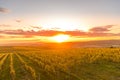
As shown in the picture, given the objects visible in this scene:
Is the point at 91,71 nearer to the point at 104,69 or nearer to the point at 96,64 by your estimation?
the point at 104,69

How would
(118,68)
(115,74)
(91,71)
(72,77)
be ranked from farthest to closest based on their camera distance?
(118,68)
(91,71)
(115,74)
(72,77)

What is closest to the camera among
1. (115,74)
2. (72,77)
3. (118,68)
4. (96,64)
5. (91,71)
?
(72,77)

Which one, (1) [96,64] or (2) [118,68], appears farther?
(1) [96,64]

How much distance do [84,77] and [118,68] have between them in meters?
7.68

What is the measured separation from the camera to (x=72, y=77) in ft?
83.1

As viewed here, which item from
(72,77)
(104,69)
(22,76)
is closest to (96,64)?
(104,69)

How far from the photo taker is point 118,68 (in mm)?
30969

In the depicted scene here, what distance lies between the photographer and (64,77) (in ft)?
83.7

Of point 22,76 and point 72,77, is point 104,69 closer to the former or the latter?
point 72,77

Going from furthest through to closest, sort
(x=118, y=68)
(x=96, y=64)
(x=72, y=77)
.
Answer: (x=96, y=64), (x=118, y=68), (x=72, y=77)

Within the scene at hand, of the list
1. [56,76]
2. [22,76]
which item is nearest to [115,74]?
[56,76]

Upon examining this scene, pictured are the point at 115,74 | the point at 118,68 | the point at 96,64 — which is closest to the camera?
the point at 115,74

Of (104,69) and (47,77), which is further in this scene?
(104,69)

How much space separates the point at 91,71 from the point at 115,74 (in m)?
3.32
